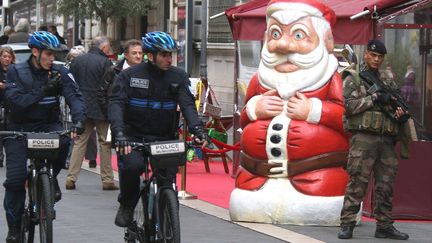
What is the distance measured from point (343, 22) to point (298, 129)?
1.64m

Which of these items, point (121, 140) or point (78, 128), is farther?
point (78, 128)

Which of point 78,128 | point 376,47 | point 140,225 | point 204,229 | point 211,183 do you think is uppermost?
point 376,47

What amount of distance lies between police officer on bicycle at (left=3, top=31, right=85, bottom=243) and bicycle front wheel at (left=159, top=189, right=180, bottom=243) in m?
1.20

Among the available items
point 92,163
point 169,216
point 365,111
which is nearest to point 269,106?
point 365,111

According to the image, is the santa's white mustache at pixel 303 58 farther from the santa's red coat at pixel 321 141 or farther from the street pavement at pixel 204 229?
the street pavement at pixel 204 229

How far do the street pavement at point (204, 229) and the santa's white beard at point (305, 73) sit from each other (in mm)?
1355

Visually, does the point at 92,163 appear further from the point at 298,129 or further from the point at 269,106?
the point at 298,129

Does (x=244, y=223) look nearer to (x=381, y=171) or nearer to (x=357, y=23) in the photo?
(x=381, y=171)

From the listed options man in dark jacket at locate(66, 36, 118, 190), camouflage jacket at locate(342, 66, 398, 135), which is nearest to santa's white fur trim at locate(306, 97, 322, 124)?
camouflage jacket at locate(342, 66, 398, 135)

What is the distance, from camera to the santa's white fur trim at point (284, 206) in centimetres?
1152

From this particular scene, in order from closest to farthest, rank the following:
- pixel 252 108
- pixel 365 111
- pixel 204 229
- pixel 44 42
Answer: pixel 44 42, pixel 365 111, pixel 204 229, pixel 252 108

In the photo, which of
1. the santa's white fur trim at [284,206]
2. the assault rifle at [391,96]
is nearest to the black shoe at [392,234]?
the santa's white fur trim at [284,206]

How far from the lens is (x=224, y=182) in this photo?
16391 mm

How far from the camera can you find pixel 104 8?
33.3 metres
